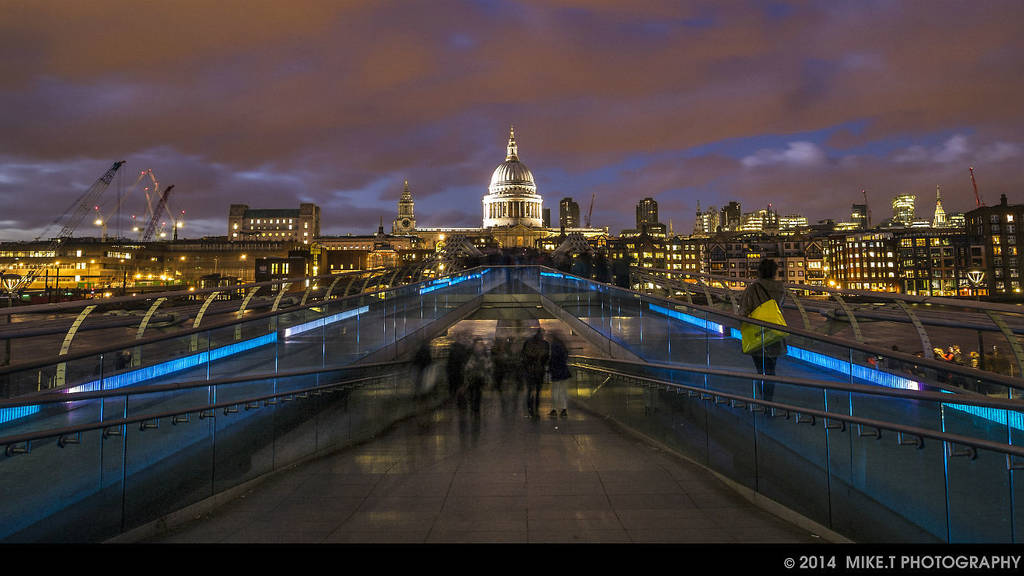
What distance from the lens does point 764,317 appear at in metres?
6.79

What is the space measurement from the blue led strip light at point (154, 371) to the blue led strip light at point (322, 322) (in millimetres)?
555

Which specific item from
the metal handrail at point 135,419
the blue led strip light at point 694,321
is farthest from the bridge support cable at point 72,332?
the blue led strip light at point 694,321

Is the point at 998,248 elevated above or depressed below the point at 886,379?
above

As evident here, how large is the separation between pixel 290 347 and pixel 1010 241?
513 feet

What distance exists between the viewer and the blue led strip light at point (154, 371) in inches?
152

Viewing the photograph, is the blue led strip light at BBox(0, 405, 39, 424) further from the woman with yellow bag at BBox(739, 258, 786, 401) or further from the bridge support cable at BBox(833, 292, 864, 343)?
the bridge support cable at BBox(833, 292, 864, 343)

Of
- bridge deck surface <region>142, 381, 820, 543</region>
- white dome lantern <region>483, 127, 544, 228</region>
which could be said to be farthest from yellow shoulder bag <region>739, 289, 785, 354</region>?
white dome lantern <region>483, 127, 544, 228</region>

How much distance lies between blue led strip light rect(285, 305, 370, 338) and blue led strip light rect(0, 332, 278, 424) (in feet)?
1.82

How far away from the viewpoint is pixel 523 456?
721 centimetres

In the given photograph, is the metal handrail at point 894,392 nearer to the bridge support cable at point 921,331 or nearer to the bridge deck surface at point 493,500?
the bridge deck surface at point 493,500

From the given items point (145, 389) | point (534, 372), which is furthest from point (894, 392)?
point (534, 372)

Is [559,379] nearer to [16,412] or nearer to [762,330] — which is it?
[762,330]

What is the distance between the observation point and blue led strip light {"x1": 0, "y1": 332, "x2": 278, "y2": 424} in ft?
12.7

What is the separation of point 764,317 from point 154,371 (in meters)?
6.78
